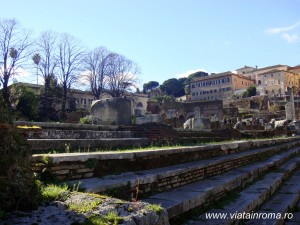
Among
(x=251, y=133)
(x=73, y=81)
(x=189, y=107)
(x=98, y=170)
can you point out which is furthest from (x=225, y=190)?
(x=189, y=107)

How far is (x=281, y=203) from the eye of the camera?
6.01 metres

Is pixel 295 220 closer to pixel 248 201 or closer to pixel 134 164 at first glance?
pixel 248 201

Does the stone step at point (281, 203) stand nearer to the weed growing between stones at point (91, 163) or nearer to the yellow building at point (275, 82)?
the weed growing between stones at point (91, 163)

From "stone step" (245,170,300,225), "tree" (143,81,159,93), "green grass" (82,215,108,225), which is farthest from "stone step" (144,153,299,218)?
"tree" (143,81,159,93)

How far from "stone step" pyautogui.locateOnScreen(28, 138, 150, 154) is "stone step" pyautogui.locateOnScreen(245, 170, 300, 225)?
11.7 ft

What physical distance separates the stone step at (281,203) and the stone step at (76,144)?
3.56 metres

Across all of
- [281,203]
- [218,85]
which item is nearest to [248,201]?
[281,203]

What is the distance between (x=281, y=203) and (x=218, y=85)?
303 feet

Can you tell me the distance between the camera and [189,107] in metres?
58.8

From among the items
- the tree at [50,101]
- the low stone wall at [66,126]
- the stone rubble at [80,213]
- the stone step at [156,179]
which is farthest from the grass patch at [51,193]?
the tree at [50,101]

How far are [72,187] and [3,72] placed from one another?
39142 mm

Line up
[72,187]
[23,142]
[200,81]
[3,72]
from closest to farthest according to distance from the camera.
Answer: [23,142], [72,187], [3,72], [200,81]

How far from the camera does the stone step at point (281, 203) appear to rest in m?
4.80

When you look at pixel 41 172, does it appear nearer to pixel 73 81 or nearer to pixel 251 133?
pixel 251 133
